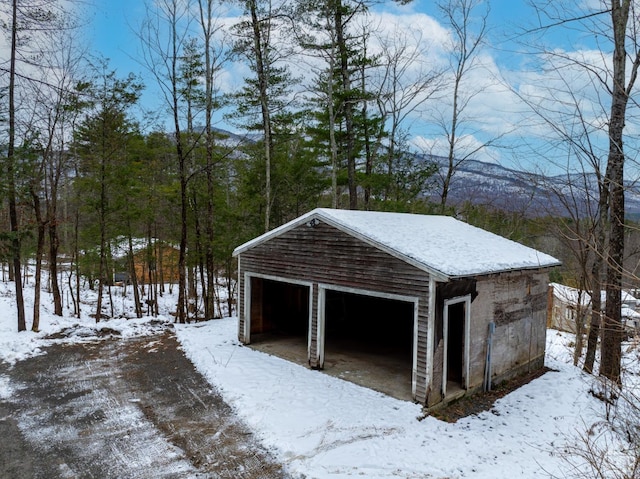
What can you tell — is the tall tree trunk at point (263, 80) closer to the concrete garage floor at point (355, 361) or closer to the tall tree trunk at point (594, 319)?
the concrete garage floor at point (355, 361)

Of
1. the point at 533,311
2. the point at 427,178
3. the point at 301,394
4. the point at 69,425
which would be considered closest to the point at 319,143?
the point at 427,178

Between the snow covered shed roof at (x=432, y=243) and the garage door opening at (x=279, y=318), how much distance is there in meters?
1.51

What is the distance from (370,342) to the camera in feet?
37.5

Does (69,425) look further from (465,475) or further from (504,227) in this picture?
(504,227)

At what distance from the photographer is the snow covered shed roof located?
7480 millimetres

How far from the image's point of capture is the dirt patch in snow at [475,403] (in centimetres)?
709

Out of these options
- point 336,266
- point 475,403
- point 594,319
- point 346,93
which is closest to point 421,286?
point 336,266

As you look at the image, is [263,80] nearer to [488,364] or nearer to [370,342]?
[370,342]

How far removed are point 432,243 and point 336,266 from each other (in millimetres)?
2062

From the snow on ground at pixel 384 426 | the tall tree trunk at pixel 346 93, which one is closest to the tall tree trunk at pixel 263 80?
the tall tree trunk at pixel 346 93

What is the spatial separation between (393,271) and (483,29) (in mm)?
15053

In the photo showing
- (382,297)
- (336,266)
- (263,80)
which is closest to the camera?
(382,297)

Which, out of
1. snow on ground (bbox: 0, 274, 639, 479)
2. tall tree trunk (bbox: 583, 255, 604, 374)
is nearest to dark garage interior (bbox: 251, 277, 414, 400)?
snow on ground (bbox: 0, 274, 639, 479)

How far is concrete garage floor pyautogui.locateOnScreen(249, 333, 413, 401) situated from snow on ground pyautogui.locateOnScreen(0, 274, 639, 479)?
0.33 m
